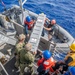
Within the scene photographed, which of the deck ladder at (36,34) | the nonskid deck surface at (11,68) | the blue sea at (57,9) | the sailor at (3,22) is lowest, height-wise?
the blue sea at (57,9)

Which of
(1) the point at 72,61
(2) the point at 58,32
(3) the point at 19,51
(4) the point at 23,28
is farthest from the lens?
(2) the point at 58,32

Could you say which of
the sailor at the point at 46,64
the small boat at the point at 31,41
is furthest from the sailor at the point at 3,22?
the sailor at the point at 46,64

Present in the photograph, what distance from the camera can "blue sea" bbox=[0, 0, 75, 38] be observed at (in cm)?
1752

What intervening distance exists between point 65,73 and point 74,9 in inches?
536

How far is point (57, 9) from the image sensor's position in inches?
774

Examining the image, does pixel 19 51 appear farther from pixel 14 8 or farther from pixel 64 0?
pixel 64 0

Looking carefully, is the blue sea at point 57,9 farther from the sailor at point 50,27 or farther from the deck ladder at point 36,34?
the deck ladder at point 36,34

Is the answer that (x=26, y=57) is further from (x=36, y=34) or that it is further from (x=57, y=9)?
(x=57, y=9)

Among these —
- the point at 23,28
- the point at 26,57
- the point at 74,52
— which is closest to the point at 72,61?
the point at 74,52

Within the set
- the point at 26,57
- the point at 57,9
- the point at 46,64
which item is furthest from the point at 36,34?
the point at 57,9

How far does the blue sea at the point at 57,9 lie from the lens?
57.5 feet

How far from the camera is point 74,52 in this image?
805 cm

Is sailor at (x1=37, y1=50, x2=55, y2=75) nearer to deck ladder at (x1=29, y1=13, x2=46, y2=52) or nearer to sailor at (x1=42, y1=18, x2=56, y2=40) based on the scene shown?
deck ladder at (x1=29, y1=13, x2=46, y2=52)

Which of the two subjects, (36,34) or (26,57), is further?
(36,34)
